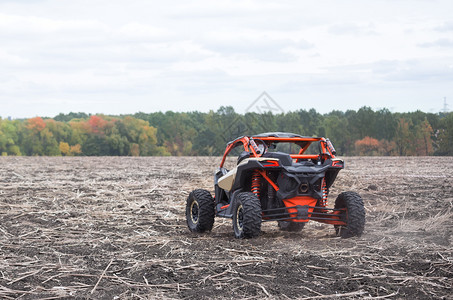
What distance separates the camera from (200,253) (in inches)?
310

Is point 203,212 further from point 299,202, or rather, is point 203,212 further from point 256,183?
point 299,202

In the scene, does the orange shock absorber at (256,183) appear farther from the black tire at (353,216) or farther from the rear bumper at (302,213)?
the black tire at (353,216)

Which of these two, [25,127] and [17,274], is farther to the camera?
[25,127]

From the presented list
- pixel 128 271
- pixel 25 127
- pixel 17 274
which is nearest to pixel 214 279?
pixel 128 271

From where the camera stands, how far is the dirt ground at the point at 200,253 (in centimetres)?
606

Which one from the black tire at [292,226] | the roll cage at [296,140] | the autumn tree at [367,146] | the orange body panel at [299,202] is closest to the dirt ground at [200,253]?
the black tire at [292,226]

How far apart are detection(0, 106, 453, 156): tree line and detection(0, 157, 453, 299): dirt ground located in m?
41.9

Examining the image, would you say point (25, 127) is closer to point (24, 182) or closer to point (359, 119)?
point (359, 119)

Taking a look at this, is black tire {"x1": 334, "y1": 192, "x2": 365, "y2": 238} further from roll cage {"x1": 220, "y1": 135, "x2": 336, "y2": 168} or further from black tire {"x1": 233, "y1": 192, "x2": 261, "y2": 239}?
black tire {"x1": 233, "y1": 192, "x2": 261, "y2": 239}

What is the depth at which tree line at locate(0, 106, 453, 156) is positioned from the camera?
56219mm

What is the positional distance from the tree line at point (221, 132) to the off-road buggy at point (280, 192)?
147 ft

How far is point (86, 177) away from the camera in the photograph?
65.9 ft

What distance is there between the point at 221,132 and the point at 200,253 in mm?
54968

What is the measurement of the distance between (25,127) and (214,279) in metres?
60.6
